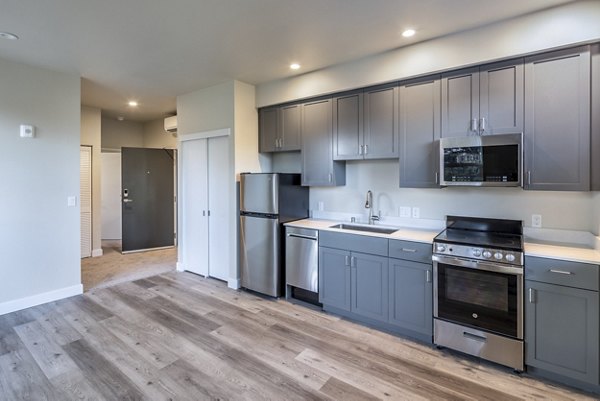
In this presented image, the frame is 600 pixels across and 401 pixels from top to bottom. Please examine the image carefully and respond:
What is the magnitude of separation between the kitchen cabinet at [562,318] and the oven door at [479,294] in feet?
0.28

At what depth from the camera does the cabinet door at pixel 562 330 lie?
6.81 ft

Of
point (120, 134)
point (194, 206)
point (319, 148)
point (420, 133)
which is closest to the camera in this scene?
point (420, 133)

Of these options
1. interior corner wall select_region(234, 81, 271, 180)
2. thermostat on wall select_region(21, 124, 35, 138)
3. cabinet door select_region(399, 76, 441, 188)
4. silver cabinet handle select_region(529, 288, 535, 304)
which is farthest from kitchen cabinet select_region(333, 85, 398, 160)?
thermostat on wall select_region(21, 124, 35, 138)

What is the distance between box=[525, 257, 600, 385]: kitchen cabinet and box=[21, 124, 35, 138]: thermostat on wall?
5062 millimetres

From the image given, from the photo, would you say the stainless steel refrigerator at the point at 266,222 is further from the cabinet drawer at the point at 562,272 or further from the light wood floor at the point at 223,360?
the cabinet drawer at the point at 562,272

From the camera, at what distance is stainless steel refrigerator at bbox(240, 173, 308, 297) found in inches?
147

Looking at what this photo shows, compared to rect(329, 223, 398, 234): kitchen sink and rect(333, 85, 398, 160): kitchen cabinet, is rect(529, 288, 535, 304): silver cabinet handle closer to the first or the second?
rect(329, 223, 398, 234): kitchen sink

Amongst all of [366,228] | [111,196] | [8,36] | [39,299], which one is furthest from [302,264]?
[111,196]

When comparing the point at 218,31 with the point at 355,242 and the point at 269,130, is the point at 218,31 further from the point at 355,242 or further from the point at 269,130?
the point at 355,242

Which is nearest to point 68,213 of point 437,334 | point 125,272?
point 125,272

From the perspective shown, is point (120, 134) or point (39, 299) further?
point (120, 134)

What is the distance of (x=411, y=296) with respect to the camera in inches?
110

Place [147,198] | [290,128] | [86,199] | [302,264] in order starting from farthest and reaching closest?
[147,198], [86,199], [290,128], [302,264]

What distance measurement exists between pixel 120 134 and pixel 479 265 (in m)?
7.32
